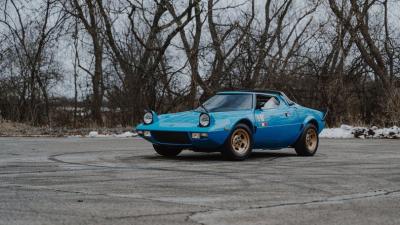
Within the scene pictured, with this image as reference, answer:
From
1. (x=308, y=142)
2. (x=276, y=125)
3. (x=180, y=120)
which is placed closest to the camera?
(x=180, y=120)

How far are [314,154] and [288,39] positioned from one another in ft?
76.6

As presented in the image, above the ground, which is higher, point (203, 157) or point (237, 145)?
point (237, 145)

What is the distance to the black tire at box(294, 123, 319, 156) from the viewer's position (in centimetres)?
1356

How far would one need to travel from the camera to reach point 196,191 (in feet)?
24.5

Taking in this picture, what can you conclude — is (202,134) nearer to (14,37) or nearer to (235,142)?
(235,142)

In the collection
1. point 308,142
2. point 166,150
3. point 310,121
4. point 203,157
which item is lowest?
point 203,157

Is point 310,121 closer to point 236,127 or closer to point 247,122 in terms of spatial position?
point 247,122

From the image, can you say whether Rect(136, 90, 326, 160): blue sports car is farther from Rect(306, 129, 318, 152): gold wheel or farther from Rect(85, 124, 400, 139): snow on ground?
Rect(85, 124, 400, 139): snow on ground

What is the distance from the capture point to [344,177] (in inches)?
363

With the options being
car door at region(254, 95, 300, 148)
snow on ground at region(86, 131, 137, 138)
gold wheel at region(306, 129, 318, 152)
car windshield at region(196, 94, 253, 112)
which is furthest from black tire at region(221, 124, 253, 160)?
snow on ground at region(86, 131, 137, 138)

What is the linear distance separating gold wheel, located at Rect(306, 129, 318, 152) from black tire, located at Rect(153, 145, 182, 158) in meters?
2.74

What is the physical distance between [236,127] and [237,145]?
0.35m

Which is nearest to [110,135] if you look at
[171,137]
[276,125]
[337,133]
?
[337,133]

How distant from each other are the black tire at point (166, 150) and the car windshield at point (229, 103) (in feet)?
3.46
